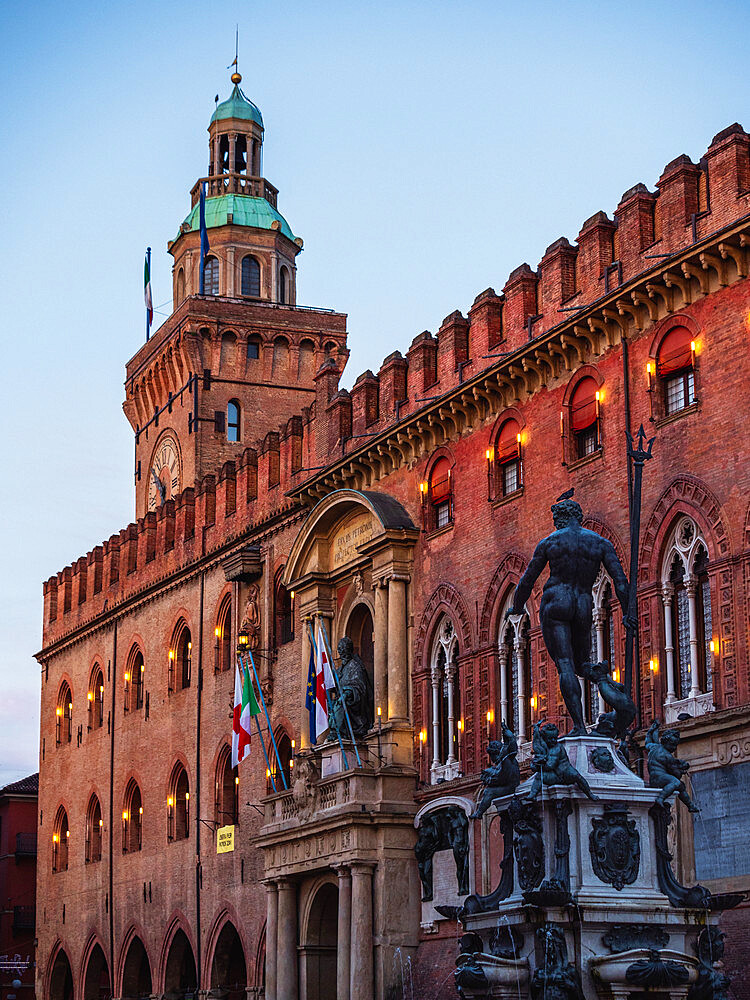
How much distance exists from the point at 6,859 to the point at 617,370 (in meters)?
36.7

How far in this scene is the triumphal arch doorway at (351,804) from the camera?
30469mm

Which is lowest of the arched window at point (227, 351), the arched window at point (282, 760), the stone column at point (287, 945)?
the stone column at point (287, 945)

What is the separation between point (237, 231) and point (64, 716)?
14645 mm

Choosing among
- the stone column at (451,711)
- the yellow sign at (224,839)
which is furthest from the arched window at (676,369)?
the yellow sign at (224,839)

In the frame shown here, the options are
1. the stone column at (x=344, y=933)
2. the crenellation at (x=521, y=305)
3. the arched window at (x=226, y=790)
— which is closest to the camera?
the crenellation at (x=521, y=305)

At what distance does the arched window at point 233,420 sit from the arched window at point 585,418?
65.2 ft

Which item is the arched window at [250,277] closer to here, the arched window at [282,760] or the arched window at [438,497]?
the arched window at [282,760]

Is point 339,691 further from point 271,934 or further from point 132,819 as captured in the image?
point 132,819

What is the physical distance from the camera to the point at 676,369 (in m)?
25.8

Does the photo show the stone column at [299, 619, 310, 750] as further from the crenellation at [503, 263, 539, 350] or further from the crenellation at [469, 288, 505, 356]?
the crenellation at [503, 263, 539, 350]

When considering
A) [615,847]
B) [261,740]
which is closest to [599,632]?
[615,847]

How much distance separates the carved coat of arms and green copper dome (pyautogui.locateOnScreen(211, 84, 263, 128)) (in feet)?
131

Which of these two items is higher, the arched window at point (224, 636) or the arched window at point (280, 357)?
the arched window at point (280, 357)

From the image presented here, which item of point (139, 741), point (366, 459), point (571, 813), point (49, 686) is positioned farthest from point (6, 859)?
point (571, 813)
